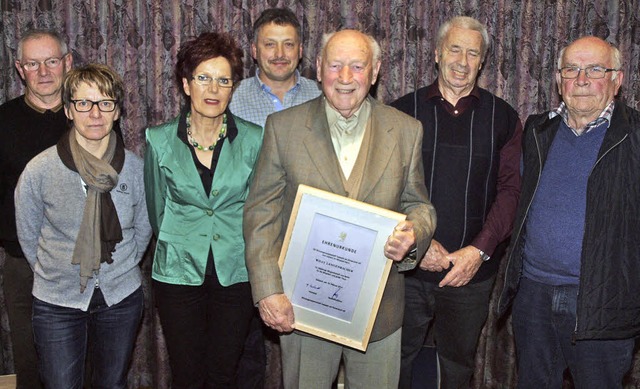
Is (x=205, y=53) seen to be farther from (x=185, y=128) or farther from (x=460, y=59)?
(x=460, y=59)

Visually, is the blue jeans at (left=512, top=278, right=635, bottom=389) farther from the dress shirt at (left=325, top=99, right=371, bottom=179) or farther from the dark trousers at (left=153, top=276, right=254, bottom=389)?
the dark trousers at (left=153, top=276, right=254, bottom=389)

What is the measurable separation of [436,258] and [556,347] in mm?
637

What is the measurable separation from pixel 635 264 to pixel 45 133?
8.84ft

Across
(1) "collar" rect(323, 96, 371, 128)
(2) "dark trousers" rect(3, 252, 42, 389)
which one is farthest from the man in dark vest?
(2) "dark trousers" rect(3, 252, 42, 389)

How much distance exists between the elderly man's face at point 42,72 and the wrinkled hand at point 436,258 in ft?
6.46

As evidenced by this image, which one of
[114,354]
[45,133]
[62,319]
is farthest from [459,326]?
[45,133]

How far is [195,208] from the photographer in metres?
2.82

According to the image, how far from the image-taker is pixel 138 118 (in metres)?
3.95

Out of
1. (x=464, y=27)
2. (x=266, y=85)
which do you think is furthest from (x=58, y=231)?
(x=464, y=27)

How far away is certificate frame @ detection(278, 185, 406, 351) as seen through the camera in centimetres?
248

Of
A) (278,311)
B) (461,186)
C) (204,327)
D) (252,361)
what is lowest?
(252,361)

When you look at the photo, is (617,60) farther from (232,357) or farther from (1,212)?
(1,212)

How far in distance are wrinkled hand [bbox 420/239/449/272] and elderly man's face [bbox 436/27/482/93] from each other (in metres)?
0.74

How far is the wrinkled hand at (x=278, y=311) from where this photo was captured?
8.37 ft
